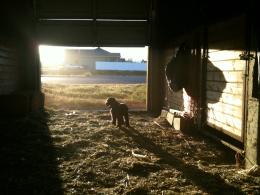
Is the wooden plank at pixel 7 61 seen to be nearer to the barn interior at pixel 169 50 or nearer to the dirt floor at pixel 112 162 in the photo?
the barn interior at pixel 169 50

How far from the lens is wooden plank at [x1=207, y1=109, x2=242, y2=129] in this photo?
672 cm

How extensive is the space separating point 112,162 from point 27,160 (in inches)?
53.7

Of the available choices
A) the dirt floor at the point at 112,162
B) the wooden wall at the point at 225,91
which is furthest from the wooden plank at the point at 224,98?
the dirt floor at the point at 112,162

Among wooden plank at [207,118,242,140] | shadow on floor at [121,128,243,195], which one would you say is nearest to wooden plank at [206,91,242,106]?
wooden plank at [207,118,242,140]

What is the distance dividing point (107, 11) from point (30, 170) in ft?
28.6

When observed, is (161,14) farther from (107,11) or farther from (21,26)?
(21,26)

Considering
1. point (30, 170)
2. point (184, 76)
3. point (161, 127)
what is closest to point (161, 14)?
point (184, 76)

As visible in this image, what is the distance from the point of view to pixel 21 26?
13.1m

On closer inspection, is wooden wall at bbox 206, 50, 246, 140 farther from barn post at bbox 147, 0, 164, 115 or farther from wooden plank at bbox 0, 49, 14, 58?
wooden plank at bbox 0, 49, 14, 58

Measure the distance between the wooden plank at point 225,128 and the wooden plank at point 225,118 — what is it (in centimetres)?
6

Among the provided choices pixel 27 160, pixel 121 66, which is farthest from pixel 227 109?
pixel 121 66

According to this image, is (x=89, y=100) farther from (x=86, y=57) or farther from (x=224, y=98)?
(x=86, y=57)

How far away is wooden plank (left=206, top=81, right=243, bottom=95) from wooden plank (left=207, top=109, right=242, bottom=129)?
1.49 feet

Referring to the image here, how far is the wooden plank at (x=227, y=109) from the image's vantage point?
6676mm
